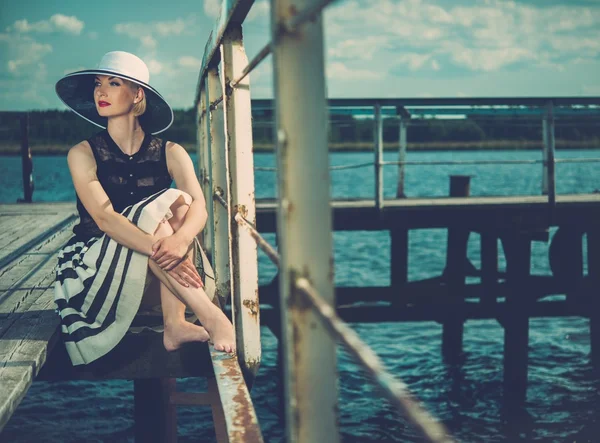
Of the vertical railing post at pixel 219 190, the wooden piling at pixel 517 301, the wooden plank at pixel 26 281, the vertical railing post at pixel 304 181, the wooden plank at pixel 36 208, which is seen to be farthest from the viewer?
the wooden plank at pixel 36 208

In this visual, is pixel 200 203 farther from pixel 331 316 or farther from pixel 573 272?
pixel 573 272

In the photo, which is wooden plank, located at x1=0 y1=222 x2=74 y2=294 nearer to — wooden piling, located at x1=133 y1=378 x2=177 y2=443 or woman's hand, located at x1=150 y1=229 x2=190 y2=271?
wooden piling, located at x1=133 y1=378 x2=177 y2=443

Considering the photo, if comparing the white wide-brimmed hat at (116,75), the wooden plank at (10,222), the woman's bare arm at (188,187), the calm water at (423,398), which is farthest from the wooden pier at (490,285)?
the woman's bare arm at (188,187)

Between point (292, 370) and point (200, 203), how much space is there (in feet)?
5.79

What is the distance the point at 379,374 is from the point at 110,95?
7.88ft

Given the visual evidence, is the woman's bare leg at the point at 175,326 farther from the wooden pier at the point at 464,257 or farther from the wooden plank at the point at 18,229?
the wooden plank at the point at 18,229

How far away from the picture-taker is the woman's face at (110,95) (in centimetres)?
303

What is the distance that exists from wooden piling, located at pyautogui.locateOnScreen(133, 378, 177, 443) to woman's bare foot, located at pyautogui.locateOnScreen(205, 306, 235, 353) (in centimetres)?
112

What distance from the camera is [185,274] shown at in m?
2.71

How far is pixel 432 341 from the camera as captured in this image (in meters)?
11.2

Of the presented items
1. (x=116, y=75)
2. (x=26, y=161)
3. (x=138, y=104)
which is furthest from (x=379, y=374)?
(x=26, y=161)

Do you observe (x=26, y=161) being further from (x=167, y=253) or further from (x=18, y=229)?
(x=167, y=253)

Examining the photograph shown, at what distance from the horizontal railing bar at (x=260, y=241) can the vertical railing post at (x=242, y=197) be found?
0.03 metres

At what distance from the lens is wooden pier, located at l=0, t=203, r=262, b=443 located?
2217 millimetres
